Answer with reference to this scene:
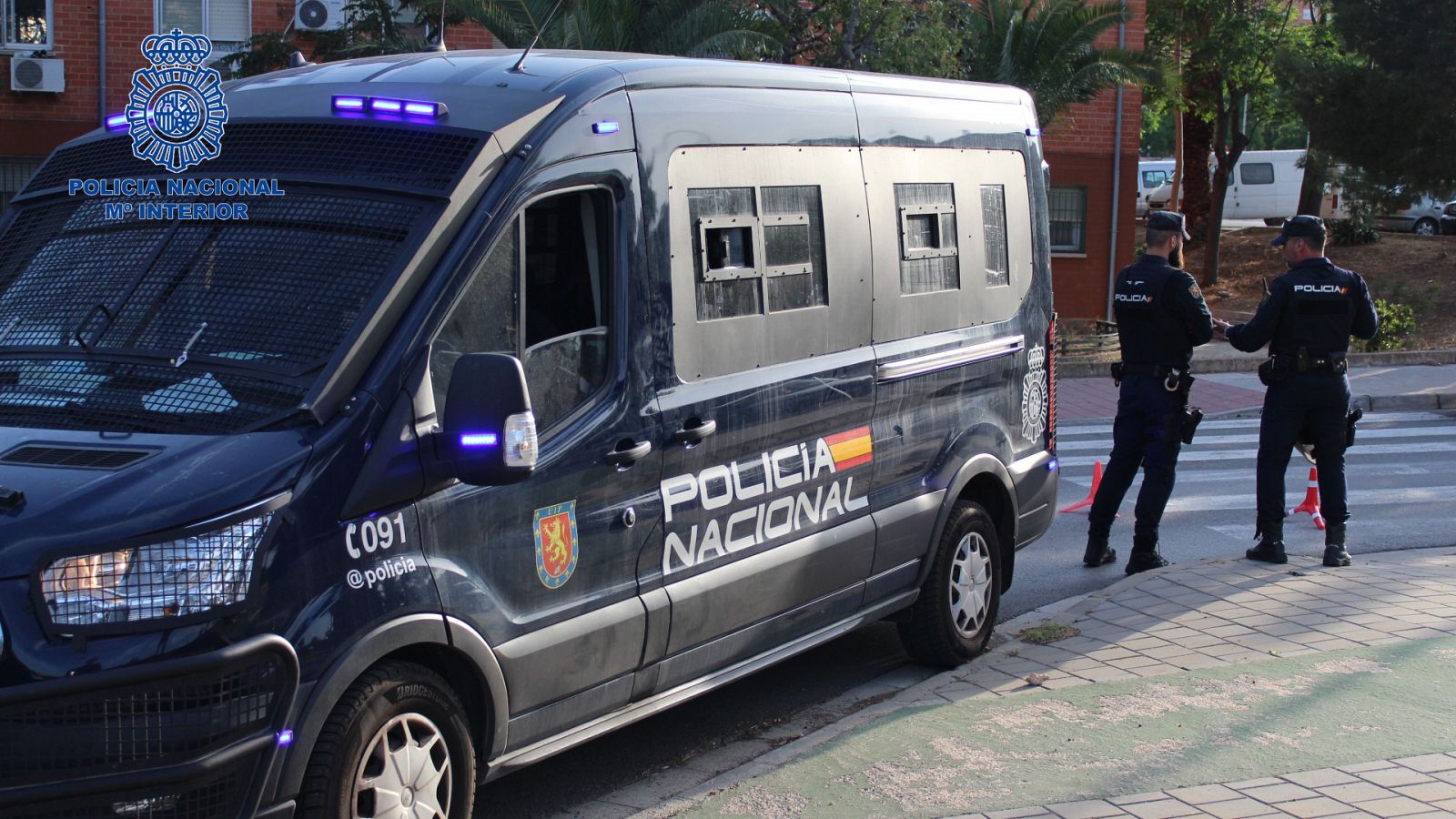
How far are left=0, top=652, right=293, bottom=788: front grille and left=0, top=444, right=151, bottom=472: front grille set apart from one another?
575 mm

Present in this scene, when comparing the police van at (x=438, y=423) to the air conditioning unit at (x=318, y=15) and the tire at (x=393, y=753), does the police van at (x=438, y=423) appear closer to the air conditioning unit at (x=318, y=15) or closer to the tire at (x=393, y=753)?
the tire at (x=393, y=753)

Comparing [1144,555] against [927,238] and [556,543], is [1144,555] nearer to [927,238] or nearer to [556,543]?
[927,238]

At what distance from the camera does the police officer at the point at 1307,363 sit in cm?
819

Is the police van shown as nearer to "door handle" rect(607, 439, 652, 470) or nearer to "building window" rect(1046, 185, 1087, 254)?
"door handle" rect(607, 439, 652, 470)

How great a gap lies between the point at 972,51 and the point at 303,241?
17.4 m

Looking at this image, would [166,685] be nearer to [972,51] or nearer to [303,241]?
[303,241]

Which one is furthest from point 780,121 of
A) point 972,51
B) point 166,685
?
point 972,51

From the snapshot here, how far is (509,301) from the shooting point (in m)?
4.36

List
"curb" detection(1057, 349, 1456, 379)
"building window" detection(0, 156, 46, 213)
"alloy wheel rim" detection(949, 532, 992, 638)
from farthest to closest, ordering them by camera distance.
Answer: "building window" detection(0, 156, 46, 213) → "curb" detection(1057, 349, 1456, 379) → "alloy wheel rim" detection(949, 532, 992, 638)

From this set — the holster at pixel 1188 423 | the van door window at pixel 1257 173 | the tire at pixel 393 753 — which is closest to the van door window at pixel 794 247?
the tire at pixel 393 753

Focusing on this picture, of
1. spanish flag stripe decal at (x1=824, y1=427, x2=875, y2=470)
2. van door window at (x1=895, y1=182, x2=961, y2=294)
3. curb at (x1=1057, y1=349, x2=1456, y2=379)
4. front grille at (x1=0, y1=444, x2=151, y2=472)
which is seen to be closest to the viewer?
front grille at (x1=0, y1=444, x2=151, y2=472)

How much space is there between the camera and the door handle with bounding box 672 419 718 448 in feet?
16.2

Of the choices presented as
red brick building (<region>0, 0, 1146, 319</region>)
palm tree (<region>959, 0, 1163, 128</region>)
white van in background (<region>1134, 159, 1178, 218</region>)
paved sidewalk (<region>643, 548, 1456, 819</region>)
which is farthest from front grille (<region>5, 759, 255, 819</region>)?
white van in background (<region>1134, 159, 1178, 218</region>)

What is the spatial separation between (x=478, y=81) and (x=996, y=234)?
319 cm
